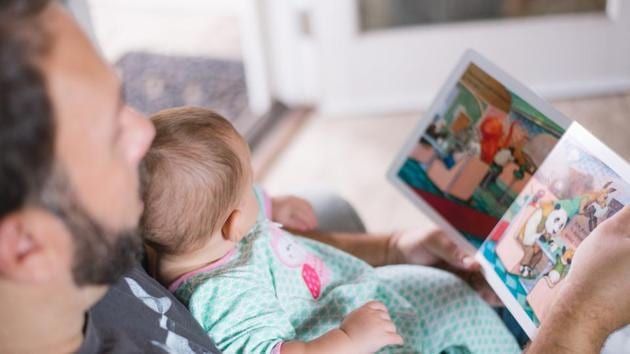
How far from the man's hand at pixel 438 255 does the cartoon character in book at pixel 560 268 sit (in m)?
0.18

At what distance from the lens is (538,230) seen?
1.07m

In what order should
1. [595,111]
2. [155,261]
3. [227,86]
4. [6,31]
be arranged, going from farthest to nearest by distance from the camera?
[227,86], [595,111], [155,261], [6,31]

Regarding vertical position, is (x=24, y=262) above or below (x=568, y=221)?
below

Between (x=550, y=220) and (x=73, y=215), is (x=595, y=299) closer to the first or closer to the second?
(x=550, y=220)

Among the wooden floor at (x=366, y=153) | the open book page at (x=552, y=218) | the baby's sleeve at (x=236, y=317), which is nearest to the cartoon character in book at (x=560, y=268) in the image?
the open book page at (x=552, y=218)

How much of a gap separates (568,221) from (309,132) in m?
1.76

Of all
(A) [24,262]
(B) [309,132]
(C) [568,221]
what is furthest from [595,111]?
(A) [24,262]

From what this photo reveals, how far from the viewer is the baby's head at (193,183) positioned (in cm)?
94

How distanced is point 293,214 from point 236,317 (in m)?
0.35

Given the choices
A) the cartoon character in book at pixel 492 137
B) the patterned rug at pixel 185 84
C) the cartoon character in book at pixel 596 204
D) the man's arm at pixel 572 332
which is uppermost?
the cartoon character in book at pixel 596 204

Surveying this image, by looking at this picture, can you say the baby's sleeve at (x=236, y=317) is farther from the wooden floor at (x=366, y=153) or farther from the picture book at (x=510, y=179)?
the wooden floor at (x=366, y=153)

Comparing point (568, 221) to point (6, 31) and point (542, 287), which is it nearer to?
point (542, 287)

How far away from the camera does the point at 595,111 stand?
2594 mm

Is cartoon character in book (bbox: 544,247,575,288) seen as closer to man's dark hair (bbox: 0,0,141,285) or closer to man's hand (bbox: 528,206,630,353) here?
man's hand (bbox: 528,206,630,353)
